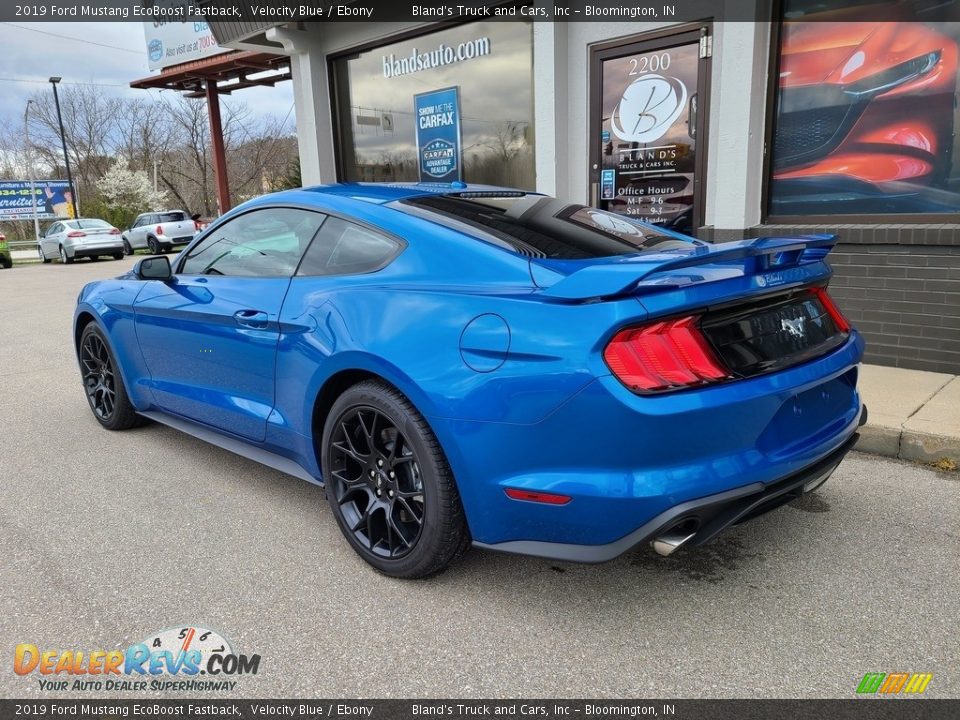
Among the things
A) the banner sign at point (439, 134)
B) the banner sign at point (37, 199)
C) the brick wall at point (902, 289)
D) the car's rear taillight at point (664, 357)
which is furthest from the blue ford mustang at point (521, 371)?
the banner sign at point (37, 199)

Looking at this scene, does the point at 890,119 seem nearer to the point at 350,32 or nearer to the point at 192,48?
the point at 350,32

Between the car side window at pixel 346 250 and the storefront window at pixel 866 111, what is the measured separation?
4428 mm

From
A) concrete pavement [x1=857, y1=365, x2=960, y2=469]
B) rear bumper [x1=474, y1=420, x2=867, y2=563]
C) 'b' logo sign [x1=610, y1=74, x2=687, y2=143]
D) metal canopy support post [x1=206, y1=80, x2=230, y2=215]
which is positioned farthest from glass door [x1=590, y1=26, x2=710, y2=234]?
metal canopy support post [x1=206, y1=80, x2=230, y2=215]

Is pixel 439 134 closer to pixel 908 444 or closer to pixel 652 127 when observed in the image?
pixel 652 127

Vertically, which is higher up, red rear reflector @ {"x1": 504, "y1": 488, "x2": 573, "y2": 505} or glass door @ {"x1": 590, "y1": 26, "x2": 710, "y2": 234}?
glass door @ {"x1": 590, "y1": 26, "x2": 710, "y2": 234}

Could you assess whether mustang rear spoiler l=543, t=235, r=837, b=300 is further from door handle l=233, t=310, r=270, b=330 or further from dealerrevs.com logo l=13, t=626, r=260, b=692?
dealerrevs.com logo l=13, t=626, r=260, b=692

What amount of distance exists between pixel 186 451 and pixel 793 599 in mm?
3427

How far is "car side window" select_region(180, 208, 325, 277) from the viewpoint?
10.7ft

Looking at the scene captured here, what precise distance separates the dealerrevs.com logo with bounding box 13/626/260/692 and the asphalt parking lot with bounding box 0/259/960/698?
0.14 ft

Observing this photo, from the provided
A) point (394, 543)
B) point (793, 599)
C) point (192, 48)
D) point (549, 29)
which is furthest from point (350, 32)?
point (192, 48)

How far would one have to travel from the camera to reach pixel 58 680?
7.41ft

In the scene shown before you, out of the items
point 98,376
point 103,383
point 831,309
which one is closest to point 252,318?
point 103,383

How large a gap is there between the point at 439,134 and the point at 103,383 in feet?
18.5

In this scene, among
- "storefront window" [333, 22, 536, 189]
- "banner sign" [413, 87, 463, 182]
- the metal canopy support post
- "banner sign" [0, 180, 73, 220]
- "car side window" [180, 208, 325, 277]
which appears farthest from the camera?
"banner sign" [0, 180, 73, 220]
